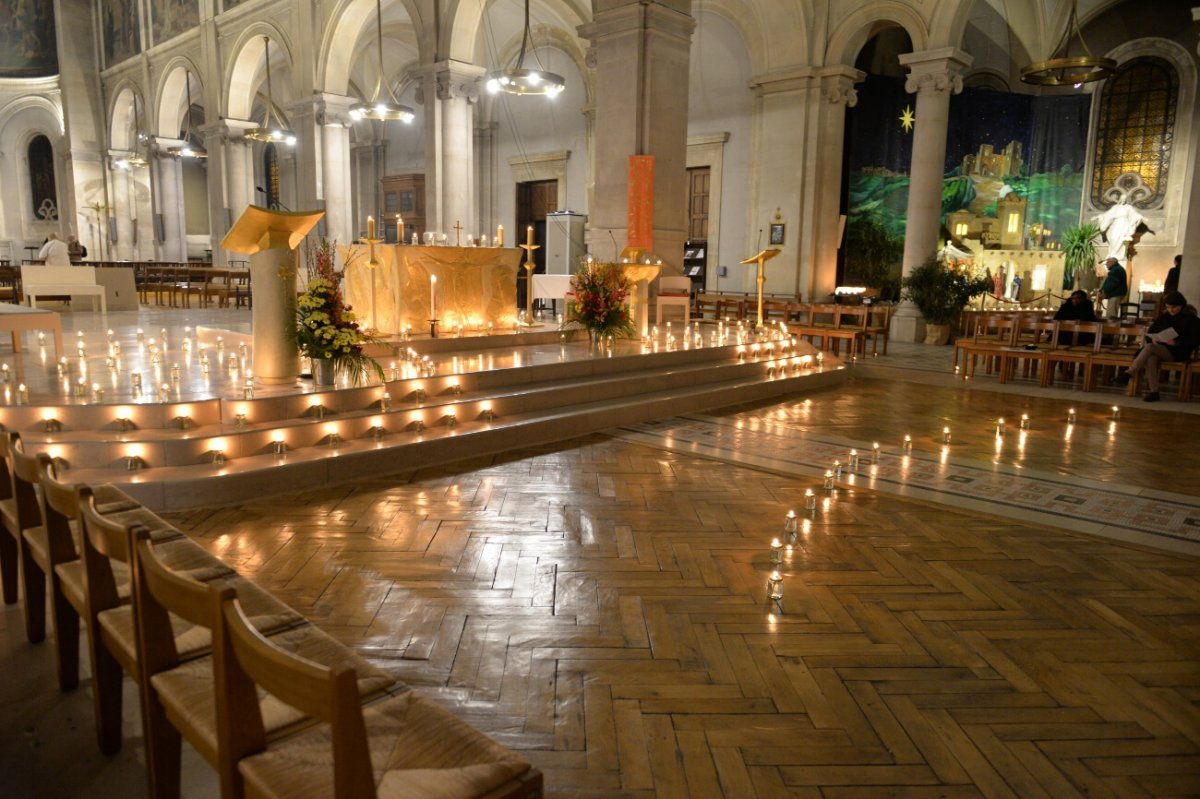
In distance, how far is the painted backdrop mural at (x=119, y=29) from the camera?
22.7m

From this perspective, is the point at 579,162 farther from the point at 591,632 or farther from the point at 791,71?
the point at 591,632

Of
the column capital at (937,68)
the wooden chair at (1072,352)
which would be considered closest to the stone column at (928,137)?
the column capital at (937,68)

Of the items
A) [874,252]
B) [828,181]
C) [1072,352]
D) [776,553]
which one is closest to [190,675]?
[776,553]

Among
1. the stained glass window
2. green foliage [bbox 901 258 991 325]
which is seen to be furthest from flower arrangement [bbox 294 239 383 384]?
the stained glass window

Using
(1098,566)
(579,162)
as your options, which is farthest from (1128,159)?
(1098,566)

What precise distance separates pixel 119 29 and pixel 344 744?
28.8m

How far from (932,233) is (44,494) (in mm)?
14230

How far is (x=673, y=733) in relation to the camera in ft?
7.73

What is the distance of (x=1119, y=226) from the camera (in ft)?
55.3

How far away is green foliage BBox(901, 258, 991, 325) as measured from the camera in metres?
13.3

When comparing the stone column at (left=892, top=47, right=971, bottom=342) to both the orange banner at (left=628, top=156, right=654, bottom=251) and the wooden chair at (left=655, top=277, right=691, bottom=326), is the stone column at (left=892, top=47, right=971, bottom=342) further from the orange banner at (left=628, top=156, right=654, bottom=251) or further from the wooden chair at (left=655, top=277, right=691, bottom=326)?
the orange banner at (left=628, top=156, right=654, bottom=251)

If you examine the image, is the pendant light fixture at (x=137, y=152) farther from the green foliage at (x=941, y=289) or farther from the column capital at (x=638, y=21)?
the green foliage at (x=941, y=289)

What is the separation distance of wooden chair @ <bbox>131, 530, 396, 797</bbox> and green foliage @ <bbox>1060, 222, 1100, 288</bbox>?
18989 mm

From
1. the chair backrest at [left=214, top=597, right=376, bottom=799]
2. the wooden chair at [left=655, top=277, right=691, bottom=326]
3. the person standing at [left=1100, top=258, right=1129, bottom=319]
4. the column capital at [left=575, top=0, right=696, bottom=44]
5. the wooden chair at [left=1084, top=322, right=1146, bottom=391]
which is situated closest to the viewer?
the chair backrest at [left=214, top=597, right=376, bottom=799]
